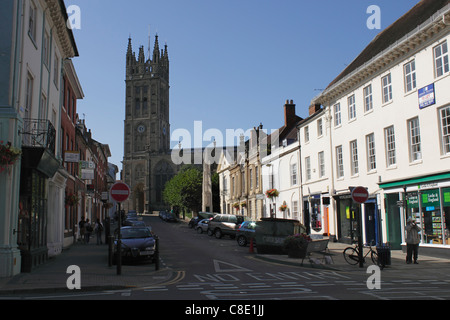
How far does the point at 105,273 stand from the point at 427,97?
15.0 meters

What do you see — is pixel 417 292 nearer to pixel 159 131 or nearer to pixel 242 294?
pixel 242 294

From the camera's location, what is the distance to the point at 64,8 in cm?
1873

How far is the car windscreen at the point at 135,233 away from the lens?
1848 centimetres

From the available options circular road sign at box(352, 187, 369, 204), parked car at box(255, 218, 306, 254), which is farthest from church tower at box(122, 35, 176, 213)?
circular road sign at box(352, 187, 369, 204)

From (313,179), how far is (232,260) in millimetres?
13503

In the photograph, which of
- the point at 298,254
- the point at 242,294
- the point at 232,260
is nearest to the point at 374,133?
the point at 298,254

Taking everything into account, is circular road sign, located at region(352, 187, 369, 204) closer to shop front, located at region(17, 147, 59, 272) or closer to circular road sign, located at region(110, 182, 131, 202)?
circular road sign, located at region(110, 182, 131, 202)

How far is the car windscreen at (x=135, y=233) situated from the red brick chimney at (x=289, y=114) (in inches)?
999

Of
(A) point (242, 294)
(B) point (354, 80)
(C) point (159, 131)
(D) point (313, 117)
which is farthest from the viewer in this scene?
(C) point (159, 131)

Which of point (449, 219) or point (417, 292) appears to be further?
point (449, 219)

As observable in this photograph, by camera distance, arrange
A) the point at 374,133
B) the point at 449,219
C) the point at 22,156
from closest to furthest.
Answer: the point at 22,156 → the point at 449,219 → the point at 374,133

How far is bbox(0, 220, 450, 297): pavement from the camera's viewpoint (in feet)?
35.5

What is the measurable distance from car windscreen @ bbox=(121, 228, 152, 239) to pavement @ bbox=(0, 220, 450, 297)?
1.33 meters
